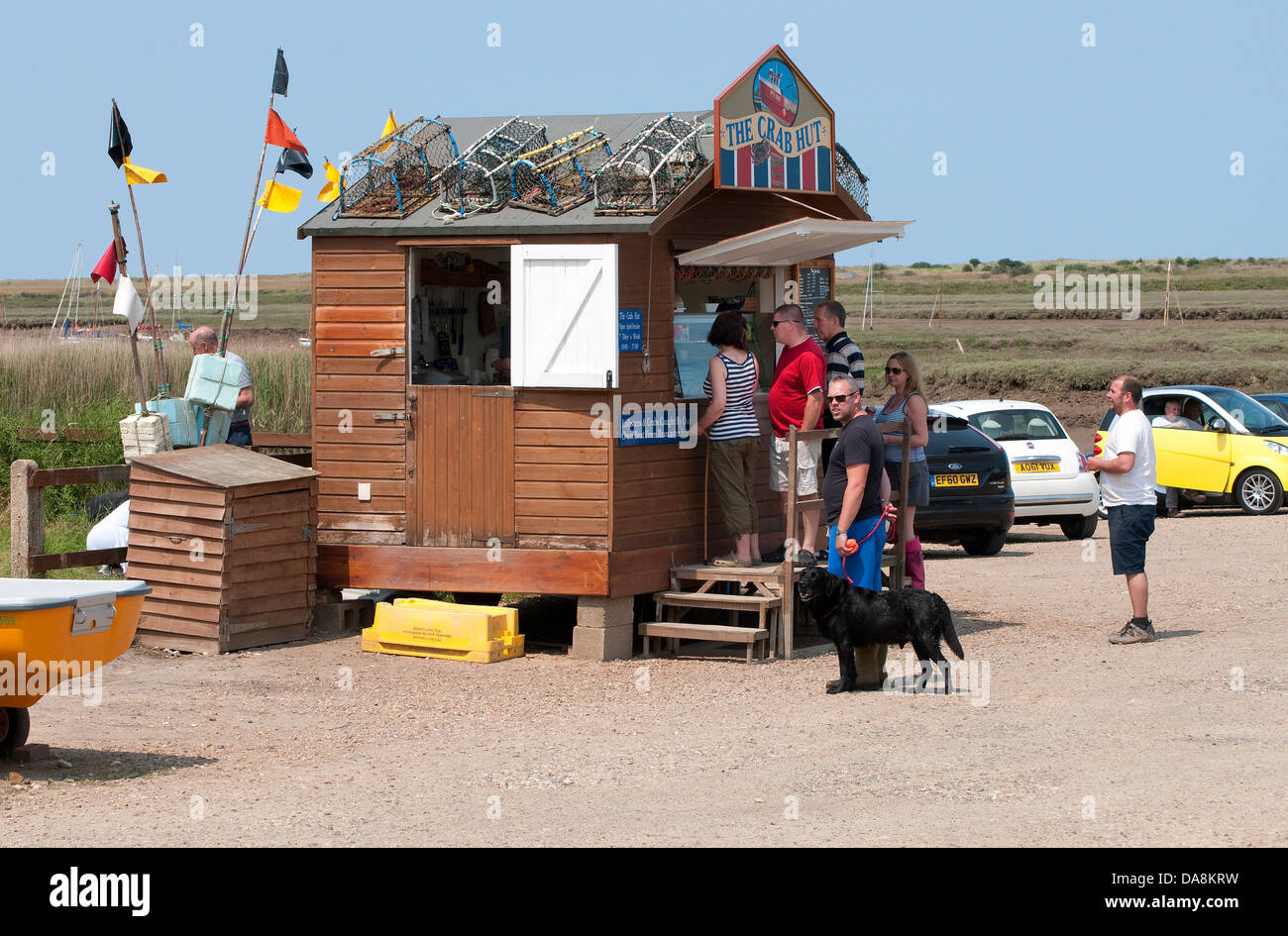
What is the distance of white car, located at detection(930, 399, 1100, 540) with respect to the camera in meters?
18.5

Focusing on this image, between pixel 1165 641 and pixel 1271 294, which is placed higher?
pixel 1271 294

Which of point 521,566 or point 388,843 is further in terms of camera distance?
point 521,566

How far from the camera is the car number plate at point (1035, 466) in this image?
18.5 metres

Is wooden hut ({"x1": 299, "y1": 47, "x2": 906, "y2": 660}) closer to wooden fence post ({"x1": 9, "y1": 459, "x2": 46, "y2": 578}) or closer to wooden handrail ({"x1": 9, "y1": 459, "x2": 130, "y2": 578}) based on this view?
wooden handrail ({"x1": 9, "y1": 459, "x2": 130, "y2": 578})

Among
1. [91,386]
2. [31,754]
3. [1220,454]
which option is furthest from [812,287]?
[91,386]

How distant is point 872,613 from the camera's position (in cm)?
931

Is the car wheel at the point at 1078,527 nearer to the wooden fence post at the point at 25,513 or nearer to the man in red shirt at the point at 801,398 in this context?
the man in red shirt at the point at 801,398

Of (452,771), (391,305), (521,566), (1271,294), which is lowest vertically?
(452,771)

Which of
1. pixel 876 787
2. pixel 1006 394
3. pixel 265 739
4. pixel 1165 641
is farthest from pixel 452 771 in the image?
pixel 1006 394

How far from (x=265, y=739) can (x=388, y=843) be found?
94.5 inches

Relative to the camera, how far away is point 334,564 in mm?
11617

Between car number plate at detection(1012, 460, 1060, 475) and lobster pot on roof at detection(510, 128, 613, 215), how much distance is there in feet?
28.6

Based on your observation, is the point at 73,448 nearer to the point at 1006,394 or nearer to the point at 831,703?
the point at 831,703

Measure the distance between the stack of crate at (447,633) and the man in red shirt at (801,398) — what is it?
2055mm
